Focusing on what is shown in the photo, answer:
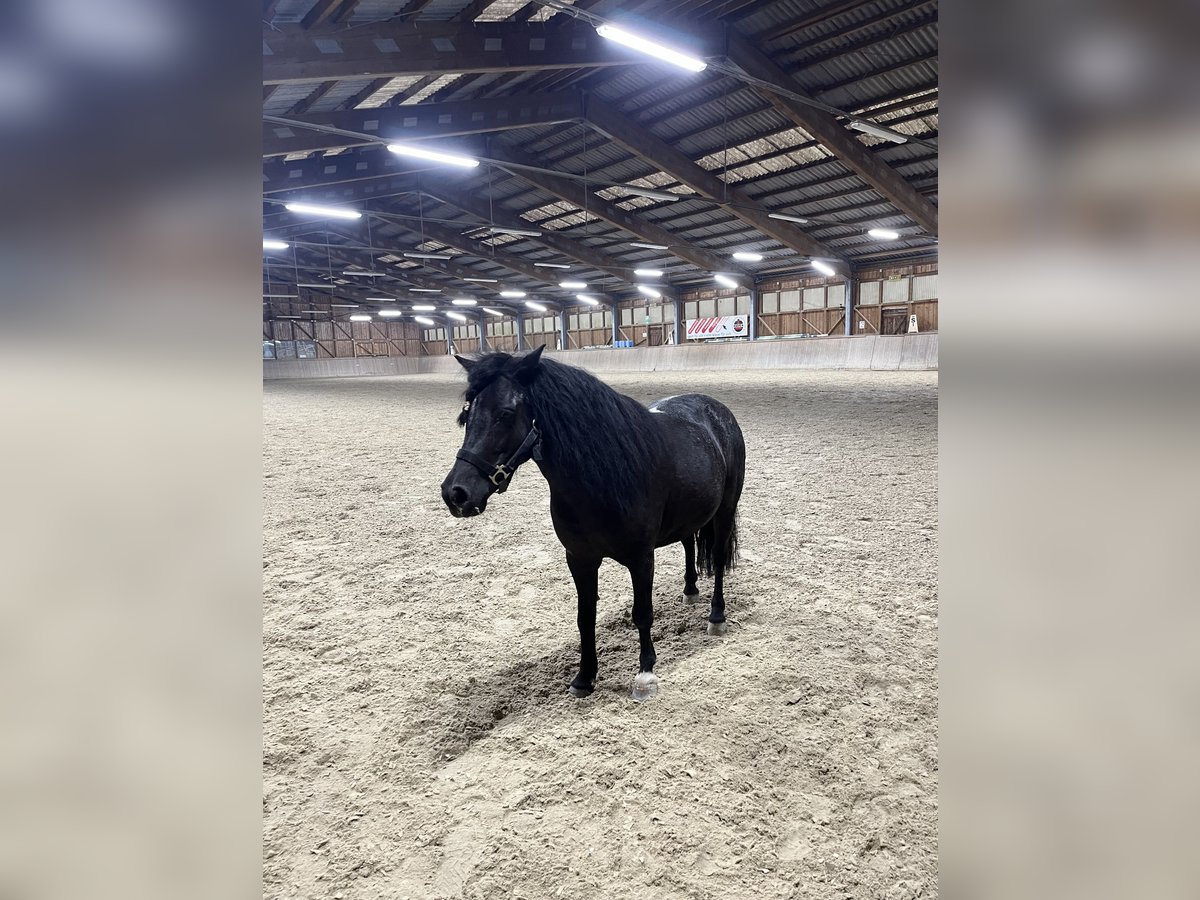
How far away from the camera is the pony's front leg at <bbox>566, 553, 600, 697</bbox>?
8.18 ft

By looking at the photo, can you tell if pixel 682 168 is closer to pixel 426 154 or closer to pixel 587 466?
pixel 426 154

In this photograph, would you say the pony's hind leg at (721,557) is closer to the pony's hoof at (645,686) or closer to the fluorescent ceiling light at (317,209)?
the pony's hoof at (645,686)

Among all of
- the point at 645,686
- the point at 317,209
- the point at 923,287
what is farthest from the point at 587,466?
the point at 923,287

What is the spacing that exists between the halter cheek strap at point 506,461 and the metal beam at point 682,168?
12.7 meters

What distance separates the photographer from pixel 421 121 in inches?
460

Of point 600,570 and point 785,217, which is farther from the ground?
point 785,217

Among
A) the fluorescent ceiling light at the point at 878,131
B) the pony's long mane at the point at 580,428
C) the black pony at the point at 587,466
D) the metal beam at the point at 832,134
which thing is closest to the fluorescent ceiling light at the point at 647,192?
the metal beam at the point at 832,134

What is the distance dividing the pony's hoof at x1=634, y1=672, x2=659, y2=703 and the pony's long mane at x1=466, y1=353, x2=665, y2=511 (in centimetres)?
75

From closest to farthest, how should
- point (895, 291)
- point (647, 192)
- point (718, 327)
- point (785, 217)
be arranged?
point (647, 192) → point (785, 217) → point (895, 291) → point (718, 327)

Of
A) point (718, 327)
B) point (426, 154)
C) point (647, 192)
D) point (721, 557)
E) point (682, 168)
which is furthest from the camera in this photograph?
point (718, 327)

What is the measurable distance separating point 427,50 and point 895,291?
1912 centimetres

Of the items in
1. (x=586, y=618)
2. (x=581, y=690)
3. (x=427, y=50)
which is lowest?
(x=581, y=690)

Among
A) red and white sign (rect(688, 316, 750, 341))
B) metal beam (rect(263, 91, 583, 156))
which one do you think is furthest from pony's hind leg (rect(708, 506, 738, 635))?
red and white sign (rect(688, 316, 750, 341))
